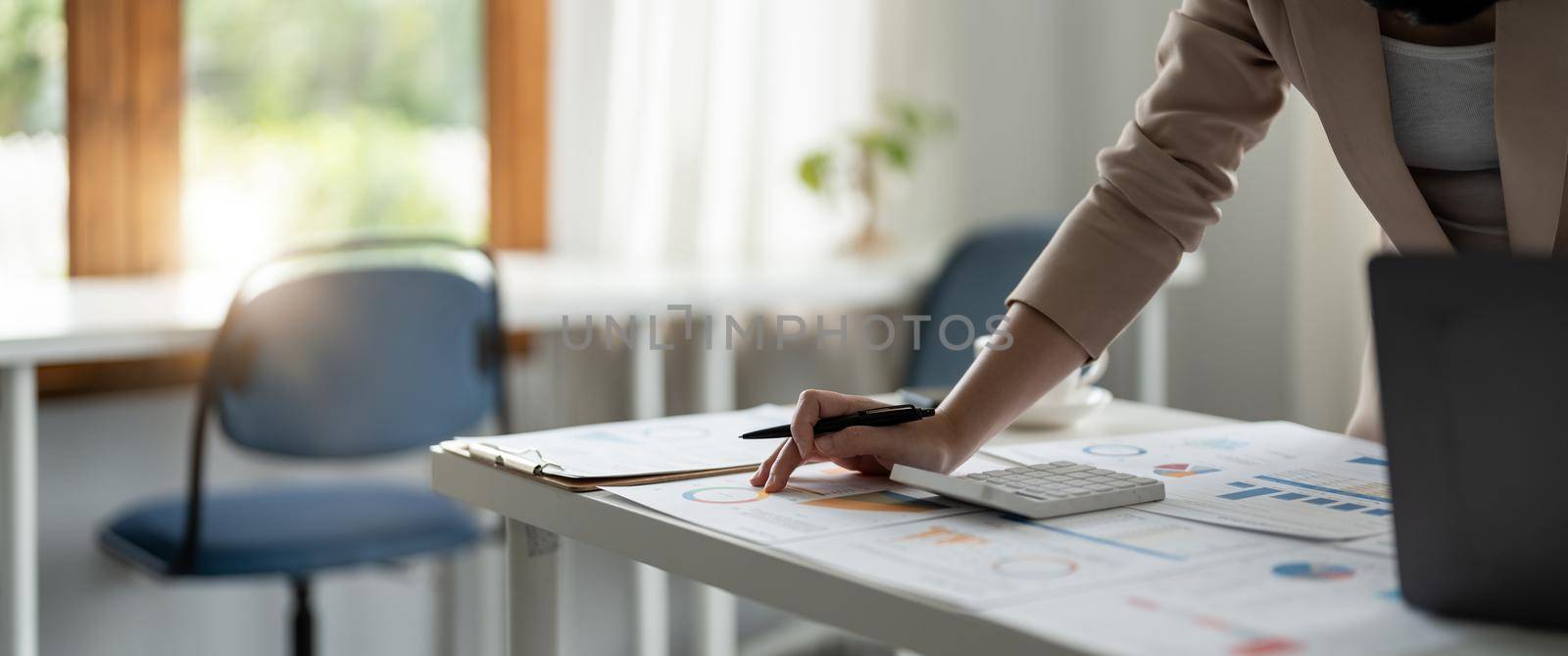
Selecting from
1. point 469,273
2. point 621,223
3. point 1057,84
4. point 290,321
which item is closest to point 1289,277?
point 1057,84

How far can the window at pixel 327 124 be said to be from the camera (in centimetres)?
241

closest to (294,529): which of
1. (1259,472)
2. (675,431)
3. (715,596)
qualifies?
(715,596)

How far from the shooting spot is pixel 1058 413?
1.15 metres

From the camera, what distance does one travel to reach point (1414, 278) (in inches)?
22.1

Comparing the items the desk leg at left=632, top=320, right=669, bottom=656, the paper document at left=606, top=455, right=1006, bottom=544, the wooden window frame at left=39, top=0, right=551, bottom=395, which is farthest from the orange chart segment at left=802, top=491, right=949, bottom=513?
the wooden window frame at left=39, top=0, right=551, bottom=395

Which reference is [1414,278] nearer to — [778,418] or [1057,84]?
[778,418]

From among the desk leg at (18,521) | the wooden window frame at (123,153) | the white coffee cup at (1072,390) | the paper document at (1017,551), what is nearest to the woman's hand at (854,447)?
the paper document at (1017,551)

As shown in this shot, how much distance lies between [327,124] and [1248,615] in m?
2.25

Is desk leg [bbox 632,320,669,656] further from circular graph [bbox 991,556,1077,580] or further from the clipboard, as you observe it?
circular graph [bbox 991,556,1077,580]

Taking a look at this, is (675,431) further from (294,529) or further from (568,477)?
(294,529)

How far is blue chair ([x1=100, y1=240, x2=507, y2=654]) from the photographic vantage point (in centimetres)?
177

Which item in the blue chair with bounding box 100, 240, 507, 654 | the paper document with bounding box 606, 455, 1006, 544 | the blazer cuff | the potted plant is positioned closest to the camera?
the paper document with bounding box 606, 455, 1006, 544

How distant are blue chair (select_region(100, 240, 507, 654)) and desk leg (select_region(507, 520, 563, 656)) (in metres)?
0.77

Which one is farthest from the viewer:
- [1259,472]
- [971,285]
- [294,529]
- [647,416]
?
[971,285]
